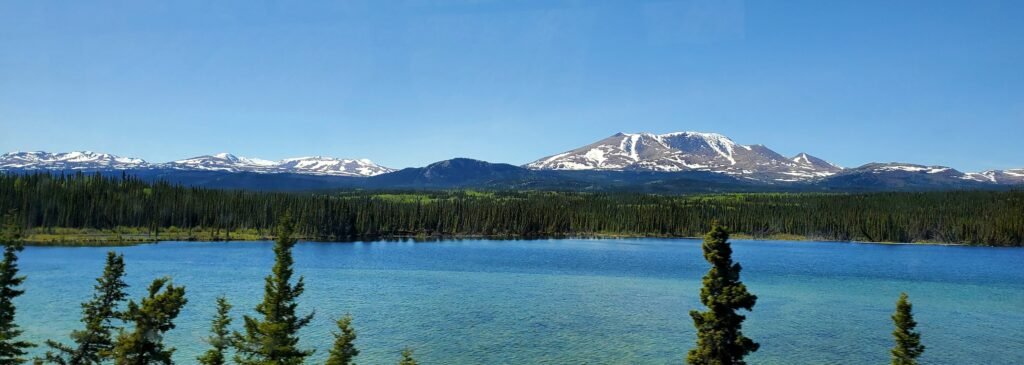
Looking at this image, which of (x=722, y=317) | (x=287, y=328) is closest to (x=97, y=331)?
(x=287, y=328)

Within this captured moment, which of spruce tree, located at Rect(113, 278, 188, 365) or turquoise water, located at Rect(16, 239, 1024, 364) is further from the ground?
spruce tree, located at Rect(113, 278, 188, 365)

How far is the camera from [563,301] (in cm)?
7500

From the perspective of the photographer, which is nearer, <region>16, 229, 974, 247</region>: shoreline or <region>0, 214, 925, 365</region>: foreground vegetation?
<region>0, 214, 925, 365</region>: foreground vegetation

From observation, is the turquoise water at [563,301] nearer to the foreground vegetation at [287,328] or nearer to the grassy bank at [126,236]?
the grassy bank at [126,236]

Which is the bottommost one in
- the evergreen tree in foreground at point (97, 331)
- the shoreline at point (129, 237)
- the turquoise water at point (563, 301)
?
the shoreline at point (129, 237)

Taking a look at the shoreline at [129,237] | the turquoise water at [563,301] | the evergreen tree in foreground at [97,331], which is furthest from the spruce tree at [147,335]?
the shoreline at [129,237]

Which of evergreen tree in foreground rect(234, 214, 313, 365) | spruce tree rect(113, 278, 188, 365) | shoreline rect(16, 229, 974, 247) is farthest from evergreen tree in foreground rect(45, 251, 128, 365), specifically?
shoreline rect(16, 229, 974, 247)

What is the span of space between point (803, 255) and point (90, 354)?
154 metres

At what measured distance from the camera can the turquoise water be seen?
5094cm

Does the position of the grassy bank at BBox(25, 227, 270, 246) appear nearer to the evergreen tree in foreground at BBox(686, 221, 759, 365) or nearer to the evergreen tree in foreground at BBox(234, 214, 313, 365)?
the evergreen tree in foreground at BBox(234, 214, 313, 365)

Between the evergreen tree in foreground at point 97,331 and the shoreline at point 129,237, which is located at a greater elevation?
the evergreen tree in foreground at point 97,331

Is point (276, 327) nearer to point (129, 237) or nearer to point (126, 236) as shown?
point (129, 237)

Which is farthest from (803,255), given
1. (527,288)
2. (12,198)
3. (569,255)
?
(12,198)

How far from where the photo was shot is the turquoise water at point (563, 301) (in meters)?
50.9
